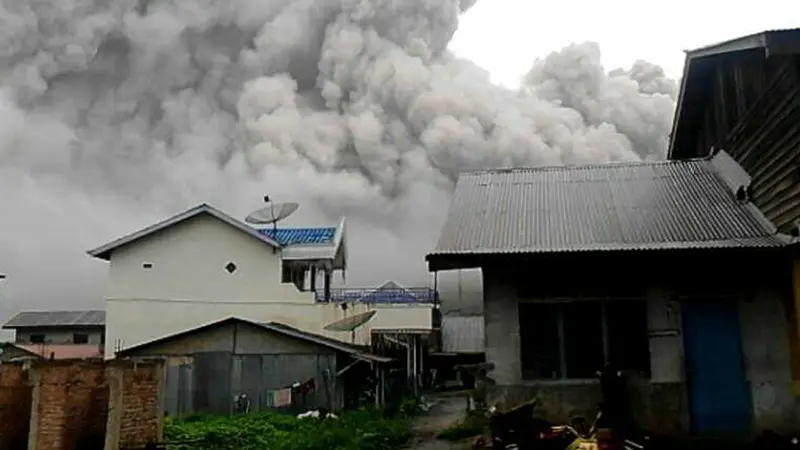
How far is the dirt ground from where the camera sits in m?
12.8

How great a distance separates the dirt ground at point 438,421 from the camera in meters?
12.8

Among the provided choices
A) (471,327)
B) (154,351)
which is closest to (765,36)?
(154,351)

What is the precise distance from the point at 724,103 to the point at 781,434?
210 inches

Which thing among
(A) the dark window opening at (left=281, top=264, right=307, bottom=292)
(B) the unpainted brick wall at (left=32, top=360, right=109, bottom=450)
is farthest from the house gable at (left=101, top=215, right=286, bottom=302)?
(B) the unpainted brick wall at (left=32, top=360, right=109, bottom=450)

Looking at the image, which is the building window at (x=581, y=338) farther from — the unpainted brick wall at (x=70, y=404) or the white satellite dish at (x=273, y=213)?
the white satellite dish at (x=273, y=213)

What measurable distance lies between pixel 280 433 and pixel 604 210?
6.93 metres

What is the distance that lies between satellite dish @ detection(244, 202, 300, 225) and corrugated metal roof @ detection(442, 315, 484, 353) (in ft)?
41.3

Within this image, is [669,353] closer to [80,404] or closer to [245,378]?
[80,404]

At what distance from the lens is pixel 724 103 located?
13.3m

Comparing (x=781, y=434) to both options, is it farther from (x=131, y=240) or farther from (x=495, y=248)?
(x=131, y=240)

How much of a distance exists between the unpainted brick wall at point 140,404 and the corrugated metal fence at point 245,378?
752 centimetres

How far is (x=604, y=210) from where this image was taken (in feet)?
40.8

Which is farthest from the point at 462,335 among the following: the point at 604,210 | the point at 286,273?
the point at 604,210

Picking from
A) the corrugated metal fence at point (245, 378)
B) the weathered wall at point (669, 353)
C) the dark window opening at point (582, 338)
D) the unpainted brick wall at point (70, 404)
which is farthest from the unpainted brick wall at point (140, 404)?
the corrugated metal fence at point (245, 378)
